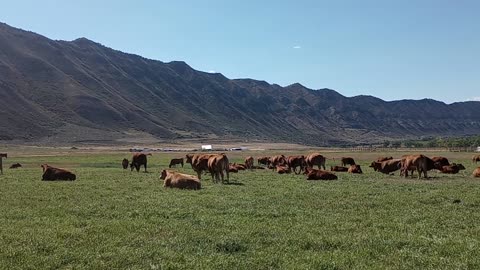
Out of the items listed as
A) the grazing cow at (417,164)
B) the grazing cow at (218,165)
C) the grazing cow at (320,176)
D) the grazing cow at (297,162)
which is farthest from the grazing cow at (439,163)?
the grazing cow at (218,165)

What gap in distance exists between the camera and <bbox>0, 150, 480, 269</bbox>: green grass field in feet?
34.4

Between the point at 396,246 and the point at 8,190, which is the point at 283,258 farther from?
the point at 8,190

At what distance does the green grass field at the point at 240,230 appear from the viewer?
1049cm

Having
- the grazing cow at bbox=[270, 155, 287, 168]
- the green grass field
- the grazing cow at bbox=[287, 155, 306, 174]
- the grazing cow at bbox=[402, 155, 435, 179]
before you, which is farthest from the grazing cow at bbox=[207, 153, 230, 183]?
the grazing cow at bbox=[270, 155, 287, 168]

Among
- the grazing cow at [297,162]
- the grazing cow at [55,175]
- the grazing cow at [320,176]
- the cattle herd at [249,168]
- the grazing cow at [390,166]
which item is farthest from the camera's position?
the grazing cow at [297,162]

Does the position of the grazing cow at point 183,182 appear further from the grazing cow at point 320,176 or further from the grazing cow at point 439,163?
the grazing cow at point 439,163

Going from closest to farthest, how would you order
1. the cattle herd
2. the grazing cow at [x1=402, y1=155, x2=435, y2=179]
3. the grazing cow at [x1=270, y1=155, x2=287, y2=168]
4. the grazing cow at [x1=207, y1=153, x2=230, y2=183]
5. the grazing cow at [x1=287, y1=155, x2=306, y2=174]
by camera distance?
1. the cattle herd
2. the grazing cow at [x1=207, y1=153, x2=230, y2=183]
3. the grazing cow at [x1=402, y1=155, x2=435, y2=179]
4. the grazing cow at [x1=287, y1=155, x2=306, y2=174]
5. the grazing cow at [x1=270, y1=155, x2=287, y2=168]

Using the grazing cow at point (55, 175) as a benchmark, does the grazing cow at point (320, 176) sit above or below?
below

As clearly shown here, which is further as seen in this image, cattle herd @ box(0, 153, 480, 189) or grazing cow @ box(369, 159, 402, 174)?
grazing cow @ box(369, 159, 402, 174)

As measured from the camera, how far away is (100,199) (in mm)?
19516

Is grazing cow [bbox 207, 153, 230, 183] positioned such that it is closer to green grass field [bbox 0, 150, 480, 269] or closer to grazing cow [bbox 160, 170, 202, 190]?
grazing cow [bbox 160, 170, 202, 190]

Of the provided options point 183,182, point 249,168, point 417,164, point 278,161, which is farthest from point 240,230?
point 278,161

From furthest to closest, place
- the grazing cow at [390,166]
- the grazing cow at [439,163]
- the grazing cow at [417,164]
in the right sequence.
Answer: the grazing cow at [439,163] → the grazing cow at [390,166] → the grazing cow at [417,164]

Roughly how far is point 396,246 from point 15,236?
29.5ft
